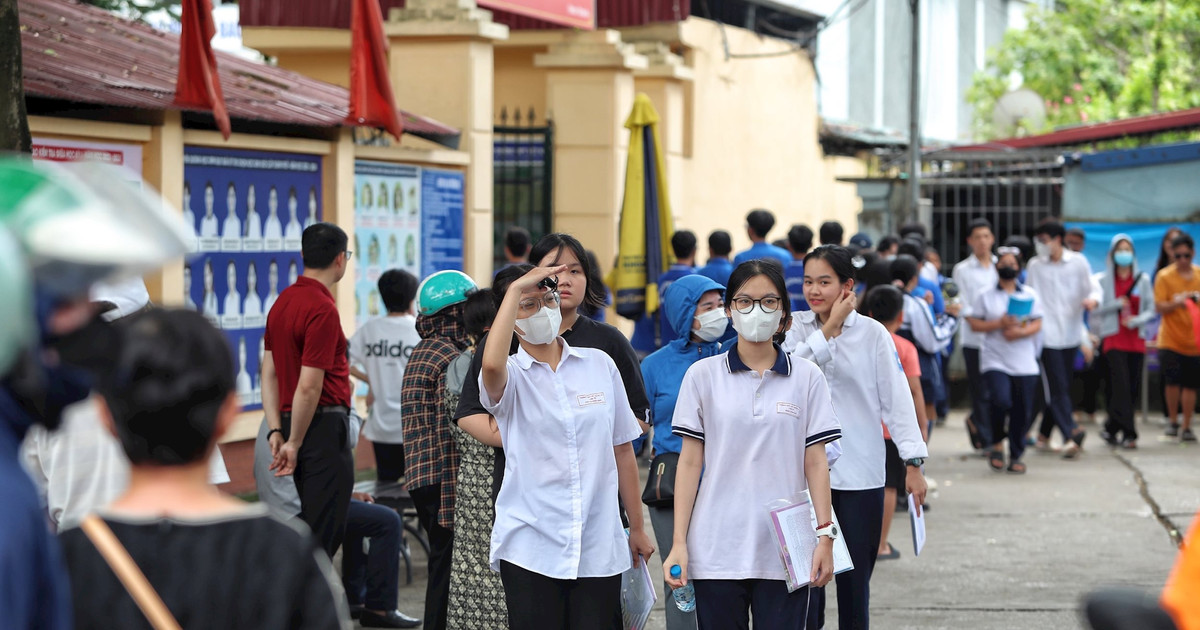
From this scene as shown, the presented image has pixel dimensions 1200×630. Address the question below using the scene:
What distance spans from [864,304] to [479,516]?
3.22m

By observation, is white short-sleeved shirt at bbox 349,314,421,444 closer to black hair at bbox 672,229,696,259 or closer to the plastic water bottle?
the plastic water bottle

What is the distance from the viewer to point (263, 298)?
384 inches

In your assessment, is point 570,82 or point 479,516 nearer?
point 479,516

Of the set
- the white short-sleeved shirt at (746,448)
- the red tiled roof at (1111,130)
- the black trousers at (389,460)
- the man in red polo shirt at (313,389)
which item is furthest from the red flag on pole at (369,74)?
the red tiled roof at (1111,130)

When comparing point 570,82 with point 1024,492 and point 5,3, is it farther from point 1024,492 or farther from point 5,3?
point 5,3

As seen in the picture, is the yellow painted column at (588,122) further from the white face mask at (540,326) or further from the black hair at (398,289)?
the white face mask at (540,326)

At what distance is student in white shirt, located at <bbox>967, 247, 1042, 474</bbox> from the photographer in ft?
38.0

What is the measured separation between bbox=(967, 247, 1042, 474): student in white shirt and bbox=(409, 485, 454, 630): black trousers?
661cm

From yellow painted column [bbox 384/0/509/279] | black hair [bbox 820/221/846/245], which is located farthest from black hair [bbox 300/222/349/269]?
yellow painted column [bbox 384/0/509/279]

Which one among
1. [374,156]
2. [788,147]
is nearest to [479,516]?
[374,156]

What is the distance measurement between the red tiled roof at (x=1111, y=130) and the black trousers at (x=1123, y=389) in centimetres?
470

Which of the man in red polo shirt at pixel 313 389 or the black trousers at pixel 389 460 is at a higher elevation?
the man in red polo shirt at pixel 313 389

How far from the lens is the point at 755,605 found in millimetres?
4824

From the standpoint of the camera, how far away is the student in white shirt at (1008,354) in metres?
11.6
